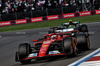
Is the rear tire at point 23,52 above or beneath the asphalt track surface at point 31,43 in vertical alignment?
above

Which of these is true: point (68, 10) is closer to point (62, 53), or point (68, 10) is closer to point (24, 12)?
point (24, 12)

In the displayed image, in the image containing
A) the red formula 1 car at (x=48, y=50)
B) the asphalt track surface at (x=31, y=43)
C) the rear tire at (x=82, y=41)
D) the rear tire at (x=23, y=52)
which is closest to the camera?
the asphalt track surface at (x=31, y=43)

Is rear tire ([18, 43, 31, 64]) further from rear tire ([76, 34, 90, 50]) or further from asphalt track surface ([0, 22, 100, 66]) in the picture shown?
rear tire ([76, 34, 90, 50])

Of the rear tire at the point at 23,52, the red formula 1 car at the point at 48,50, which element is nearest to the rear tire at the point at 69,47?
the red formula 1 car at the point at 48,50

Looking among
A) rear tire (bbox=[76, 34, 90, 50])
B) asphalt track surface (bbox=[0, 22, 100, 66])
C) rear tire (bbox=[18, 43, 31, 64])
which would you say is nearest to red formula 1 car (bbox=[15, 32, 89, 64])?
rear tire (bbox=[18, 43, 31, 64])

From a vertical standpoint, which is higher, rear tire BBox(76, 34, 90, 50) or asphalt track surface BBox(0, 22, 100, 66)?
rear tire BBox(76, 34, 90, 50)

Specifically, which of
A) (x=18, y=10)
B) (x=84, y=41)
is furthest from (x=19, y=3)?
(x=84, y=41)

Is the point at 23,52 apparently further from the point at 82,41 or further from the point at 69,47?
the point at 82,41

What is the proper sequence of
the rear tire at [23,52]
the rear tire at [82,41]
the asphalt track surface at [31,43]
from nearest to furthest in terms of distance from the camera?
the asphalt track surface at [31,43] < the rear tire at [23,52] < the rear tire at [82,41]

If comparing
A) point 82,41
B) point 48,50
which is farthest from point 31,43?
point 48,50

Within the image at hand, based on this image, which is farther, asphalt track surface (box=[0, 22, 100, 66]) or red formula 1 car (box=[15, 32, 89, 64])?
red formula 1 car (box=[15, 32, 89, 64])

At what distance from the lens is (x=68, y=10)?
34.7m

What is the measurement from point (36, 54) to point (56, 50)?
0.80 m

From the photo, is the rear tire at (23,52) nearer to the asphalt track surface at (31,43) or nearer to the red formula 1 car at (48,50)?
the red formula 1 car at (48,50)
